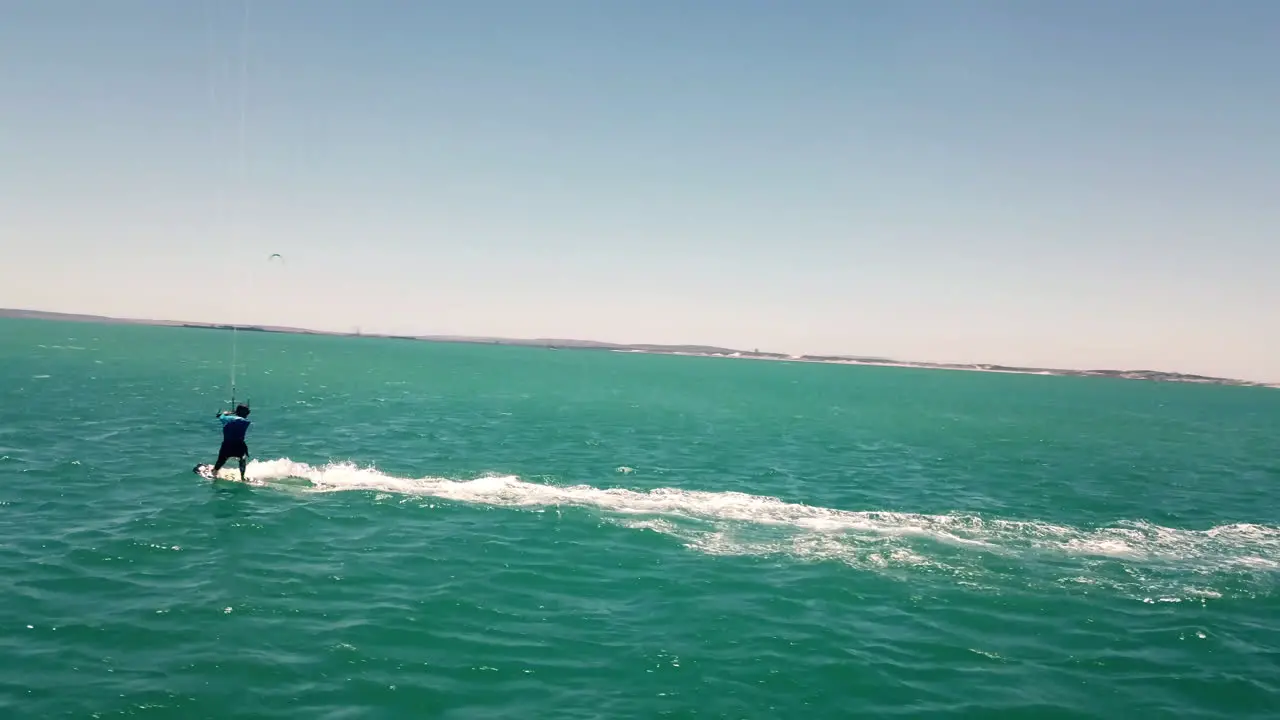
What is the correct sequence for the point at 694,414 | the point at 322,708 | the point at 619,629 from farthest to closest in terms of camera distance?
the point at 694,414 < the point at 619,629 < the point at 322,708

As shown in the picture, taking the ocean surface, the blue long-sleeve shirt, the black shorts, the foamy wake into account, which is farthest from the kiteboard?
the blue long-sleeve shirt

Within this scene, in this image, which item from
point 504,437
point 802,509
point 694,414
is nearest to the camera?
point 802,509

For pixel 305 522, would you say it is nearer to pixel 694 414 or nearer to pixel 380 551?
pixel 380 551

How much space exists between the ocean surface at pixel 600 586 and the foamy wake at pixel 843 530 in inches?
6.9

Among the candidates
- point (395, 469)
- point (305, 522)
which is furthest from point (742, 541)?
point (395, 469)

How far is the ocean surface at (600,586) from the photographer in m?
15.1

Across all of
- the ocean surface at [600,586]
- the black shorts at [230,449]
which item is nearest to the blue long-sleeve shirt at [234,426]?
the black shorts at [230,449]

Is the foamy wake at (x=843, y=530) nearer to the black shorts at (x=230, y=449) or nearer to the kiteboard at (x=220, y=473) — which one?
the kiteboard at (x=220, y=473)

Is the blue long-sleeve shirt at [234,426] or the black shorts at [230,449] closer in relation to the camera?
the blue long-sleeve shirt at [234,426]

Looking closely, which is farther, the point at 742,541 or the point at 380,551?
the point at 742,541

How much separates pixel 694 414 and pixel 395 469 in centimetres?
4726

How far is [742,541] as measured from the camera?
25781mm

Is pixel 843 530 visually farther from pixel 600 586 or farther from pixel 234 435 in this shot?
pixel 234 435

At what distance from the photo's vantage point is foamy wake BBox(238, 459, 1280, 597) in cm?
2530
